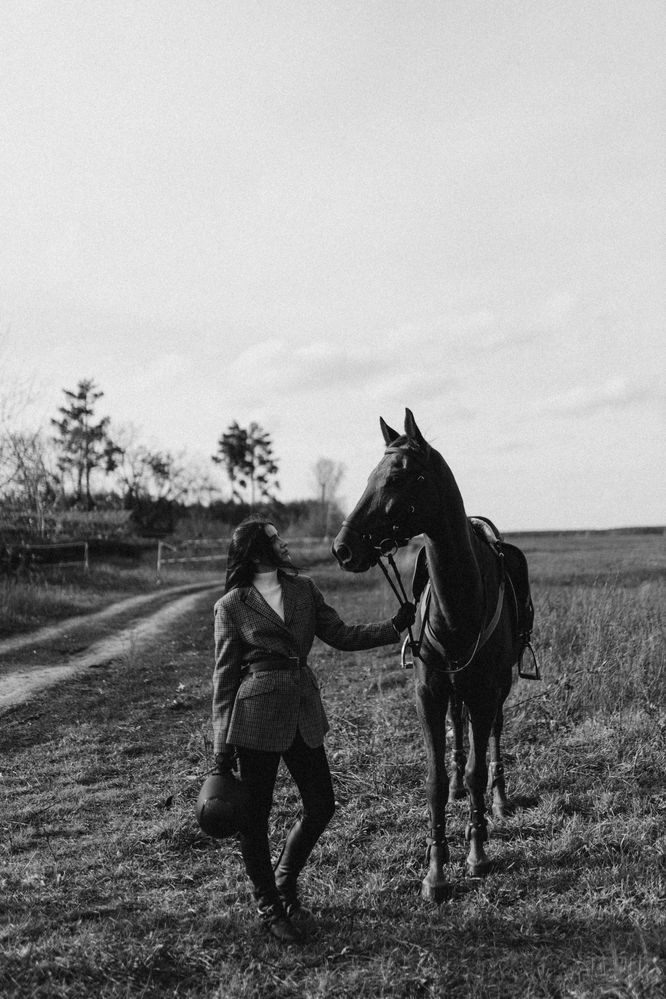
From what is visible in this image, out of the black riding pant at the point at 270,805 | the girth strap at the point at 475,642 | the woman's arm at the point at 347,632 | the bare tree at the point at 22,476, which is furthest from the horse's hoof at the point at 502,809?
the bare tree at the point at 22,476

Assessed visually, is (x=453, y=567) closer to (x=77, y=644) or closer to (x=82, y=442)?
(x=77, y=644)

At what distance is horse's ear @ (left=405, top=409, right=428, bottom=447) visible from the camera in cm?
397

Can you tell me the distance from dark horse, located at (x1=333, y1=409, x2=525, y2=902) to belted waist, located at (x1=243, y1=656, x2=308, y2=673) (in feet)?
2.02

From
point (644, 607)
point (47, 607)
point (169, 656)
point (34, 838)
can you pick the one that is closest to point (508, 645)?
point (34, 838)

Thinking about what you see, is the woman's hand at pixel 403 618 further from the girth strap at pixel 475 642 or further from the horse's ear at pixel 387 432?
the horse's ear at pixel 387 432

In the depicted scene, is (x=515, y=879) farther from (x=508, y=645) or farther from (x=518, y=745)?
(x=518, y=745)

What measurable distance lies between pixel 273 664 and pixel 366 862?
1.83 metres

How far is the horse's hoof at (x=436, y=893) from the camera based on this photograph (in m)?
4.28

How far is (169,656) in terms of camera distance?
42.1 feet

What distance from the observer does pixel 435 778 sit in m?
4.45

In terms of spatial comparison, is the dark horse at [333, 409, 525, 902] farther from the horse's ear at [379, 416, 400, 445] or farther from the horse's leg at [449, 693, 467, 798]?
the horse's leg at [449, 693, 467, 798]

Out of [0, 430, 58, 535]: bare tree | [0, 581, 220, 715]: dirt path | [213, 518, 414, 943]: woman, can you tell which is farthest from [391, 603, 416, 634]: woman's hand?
[0, 430, 58, 535]: bare tree

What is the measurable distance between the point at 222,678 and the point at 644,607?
26.0ft

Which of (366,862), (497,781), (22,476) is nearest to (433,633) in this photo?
(366,862)
